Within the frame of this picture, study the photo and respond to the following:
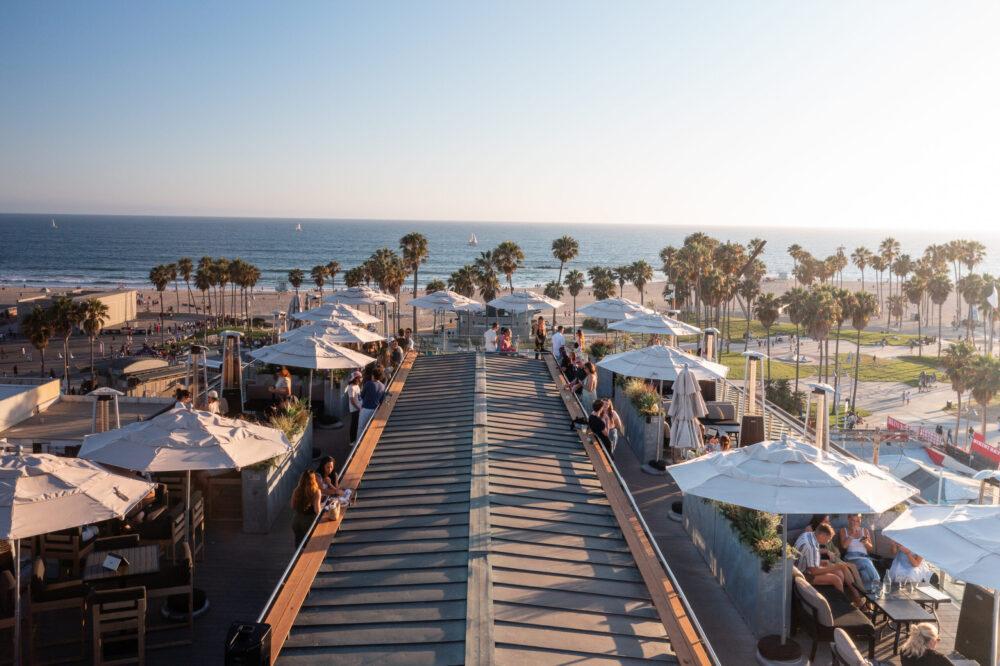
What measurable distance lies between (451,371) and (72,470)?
9.05 meters

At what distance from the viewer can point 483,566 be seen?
6.84 metres

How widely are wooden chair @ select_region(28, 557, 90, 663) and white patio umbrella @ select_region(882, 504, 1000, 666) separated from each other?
8570 millimetres

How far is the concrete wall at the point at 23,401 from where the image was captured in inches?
734

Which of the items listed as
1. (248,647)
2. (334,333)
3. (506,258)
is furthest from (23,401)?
(506,258)

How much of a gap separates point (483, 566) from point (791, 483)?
338 cm

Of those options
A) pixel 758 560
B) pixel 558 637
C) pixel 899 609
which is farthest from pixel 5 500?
pixel 899 609

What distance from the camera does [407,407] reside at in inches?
513

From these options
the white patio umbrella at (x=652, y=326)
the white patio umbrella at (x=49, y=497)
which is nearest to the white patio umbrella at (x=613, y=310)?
the white patio umbrella at (x=652, y=326)

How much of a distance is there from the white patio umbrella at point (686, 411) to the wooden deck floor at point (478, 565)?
2439mm

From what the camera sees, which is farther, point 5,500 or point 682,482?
point 682,482

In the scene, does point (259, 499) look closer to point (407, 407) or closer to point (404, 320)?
point (407, 407)

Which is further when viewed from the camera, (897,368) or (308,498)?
(897,368)

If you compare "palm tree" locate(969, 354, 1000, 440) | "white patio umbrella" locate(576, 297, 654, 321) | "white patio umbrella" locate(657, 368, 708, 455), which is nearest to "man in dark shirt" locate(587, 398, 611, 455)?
"white patio umbrella" locate(657, 368, 708, 455)

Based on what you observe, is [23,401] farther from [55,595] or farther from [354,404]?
[55,595]
